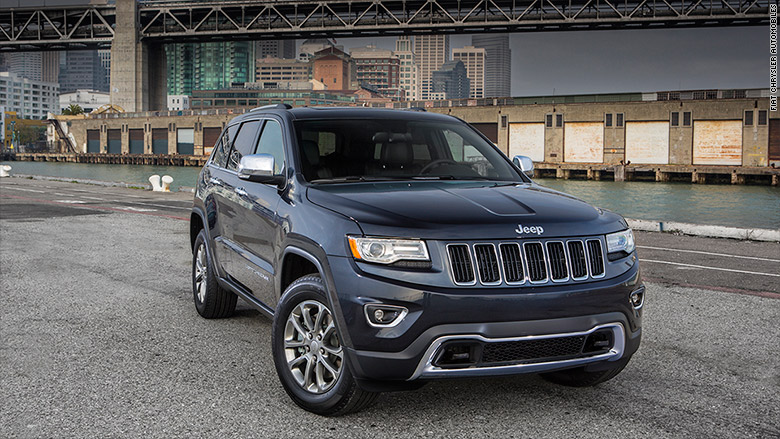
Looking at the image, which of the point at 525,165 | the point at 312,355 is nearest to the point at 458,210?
the point at 312,355

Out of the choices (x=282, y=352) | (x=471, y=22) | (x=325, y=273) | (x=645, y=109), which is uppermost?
(x=471, y=22)

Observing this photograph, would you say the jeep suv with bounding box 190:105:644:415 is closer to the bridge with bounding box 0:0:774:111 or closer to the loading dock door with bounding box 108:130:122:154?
the bridge with bounding box 0:0:774:111

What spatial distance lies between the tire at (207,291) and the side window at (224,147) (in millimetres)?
633

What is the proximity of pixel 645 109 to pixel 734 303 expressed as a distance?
80.2 m

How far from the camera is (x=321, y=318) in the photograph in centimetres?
411

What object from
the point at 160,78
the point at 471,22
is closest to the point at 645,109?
the point at 471,22

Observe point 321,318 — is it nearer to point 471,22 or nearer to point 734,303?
point 734,303

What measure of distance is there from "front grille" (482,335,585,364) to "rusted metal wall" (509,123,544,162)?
86477 millimetres

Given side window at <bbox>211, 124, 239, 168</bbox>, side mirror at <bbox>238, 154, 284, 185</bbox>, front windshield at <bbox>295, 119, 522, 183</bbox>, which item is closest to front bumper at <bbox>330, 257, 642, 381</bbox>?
side mirror at <bbox>238, 154, 284, 185</bbox>

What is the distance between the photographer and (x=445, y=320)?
3645 mm

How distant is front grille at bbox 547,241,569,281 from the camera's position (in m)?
3.86

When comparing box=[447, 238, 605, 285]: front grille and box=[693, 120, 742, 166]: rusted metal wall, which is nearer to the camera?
box=[447, 238, 605, 285]: front grille

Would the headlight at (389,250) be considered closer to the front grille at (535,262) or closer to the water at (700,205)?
the front grille at (535,262)

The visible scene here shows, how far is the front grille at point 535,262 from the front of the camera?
12.5 feet
